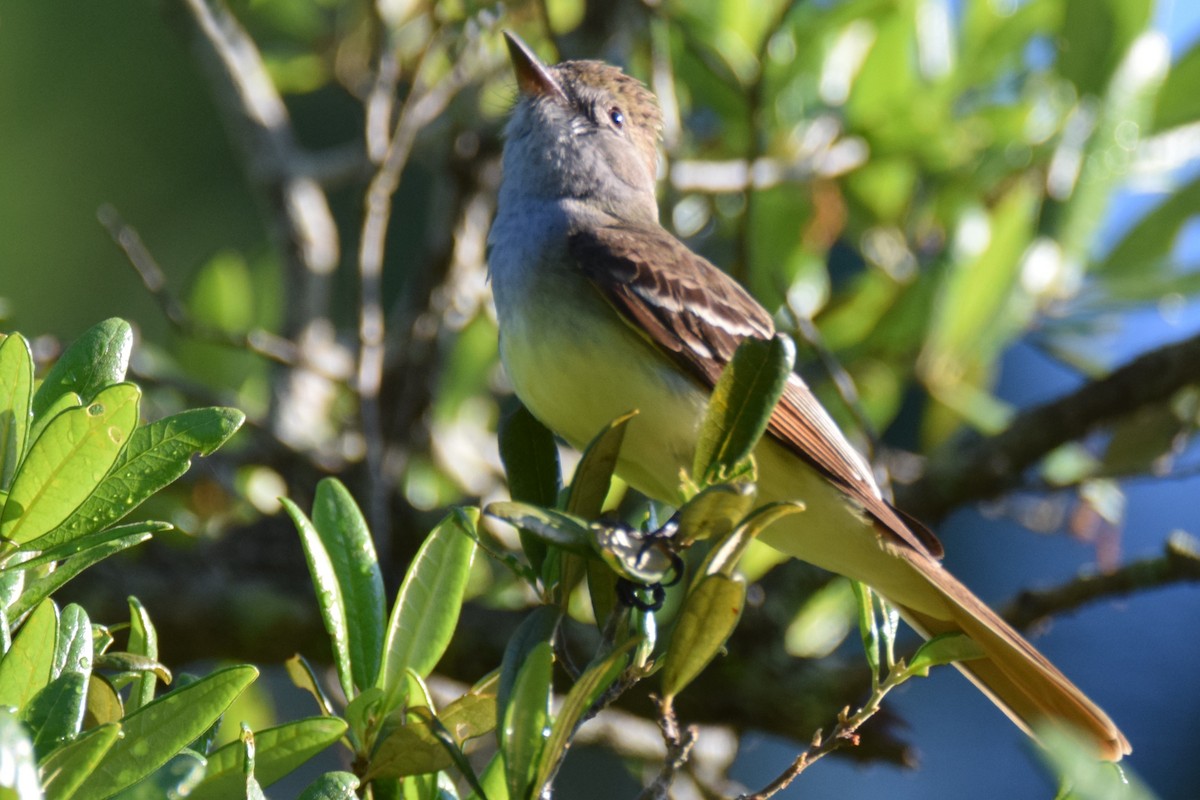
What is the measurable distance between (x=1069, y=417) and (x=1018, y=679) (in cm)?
82

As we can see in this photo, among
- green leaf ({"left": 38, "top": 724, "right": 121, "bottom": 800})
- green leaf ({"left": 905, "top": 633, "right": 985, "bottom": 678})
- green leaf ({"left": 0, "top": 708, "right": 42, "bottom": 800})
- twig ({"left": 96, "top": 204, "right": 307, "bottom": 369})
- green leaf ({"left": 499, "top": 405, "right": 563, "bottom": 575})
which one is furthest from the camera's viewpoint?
twig ({"left": 96, "top": 204, "right": 307, "bottom": 369})

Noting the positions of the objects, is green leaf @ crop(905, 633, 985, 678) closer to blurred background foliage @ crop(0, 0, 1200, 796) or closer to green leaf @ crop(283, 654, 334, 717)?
green leaf @ crop(283, 654, 334, 717)

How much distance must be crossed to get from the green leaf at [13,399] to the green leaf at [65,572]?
0.12 metres

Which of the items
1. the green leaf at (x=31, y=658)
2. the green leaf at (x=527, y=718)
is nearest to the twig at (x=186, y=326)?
the green leaf at (x=31, y=658)

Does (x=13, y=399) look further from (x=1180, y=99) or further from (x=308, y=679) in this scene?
(x=1180, y=99)

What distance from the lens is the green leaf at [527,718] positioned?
58.1 inches

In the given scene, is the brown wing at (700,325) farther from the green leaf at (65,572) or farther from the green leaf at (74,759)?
the green leaf at (74,759)

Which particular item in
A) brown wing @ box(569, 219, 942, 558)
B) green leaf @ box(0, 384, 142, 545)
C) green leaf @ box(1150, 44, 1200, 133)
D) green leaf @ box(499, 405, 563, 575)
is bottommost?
green leaf @ box(1150, 44, 1200, 133)

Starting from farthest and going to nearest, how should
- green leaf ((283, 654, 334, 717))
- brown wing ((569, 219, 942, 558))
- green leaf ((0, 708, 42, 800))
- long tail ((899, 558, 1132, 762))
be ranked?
1. brown wing ((569, 219, 942, 558))
2. long tail ((899, 558, 1132, 762))
3. green leaf ((283, 654, 334, 717))
4. green leaf ((0, 708, 42, 800))

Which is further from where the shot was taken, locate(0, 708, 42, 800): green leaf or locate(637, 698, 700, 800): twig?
locate(637, 698, 700, 800): twig

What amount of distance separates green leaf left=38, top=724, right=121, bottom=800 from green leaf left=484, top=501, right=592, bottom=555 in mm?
445

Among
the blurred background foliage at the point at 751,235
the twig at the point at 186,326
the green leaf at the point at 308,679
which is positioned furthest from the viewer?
the blurred background foliage at the point at 751,235

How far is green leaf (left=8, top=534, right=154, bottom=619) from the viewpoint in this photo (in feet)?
5.03

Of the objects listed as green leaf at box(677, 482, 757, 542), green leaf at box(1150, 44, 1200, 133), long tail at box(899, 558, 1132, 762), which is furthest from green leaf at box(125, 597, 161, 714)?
green leaf at box(1150, 44, 1200, 133)
